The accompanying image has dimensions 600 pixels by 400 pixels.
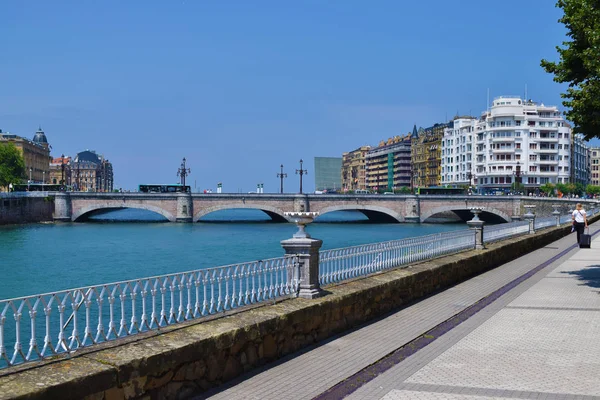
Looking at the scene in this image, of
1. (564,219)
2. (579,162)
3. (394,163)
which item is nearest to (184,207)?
(564,219)

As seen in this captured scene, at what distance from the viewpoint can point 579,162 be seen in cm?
14138

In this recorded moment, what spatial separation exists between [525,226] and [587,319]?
19.0 m

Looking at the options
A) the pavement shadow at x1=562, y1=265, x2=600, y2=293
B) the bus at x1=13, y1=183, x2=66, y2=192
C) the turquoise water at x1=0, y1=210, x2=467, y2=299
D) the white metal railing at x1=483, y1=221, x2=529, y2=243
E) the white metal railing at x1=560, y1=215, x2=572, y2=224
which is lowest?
the turquoise water at x1=0, y1=210, x2=467, y2=299

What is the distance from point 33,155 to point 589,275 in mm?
157906

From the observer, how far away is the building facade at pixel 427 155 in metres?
154

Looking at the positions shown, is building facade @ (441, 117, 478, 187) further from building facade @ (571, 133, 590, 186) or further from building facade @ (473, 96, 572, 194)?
building facade @ (571, 133, 590, 186)

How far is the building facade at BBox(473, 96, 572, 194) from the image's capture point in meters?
117

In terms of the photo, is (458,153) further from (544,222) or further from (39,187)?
(544,222)

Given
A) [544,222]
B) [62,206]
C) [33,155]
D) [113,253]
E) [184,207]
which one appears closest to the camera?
[544,222]

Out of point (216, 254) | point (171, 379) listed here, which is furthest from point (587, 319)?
point (216, 254)

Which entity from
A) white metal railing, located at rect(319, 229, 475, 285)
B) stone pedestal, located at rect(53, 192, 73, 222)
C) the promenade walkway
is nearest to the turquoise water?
stone pedestal, located at rect(53, 192, 73, 222)

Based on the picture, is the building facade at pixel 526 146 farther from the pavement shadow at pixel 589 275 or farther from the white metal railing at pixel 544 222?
the pavement shadow at pixel 589 275

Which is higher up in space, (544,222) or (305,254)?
(305,254)

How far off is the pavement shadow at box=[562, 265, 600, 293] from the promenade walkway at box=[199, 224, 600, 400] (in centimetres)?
203
